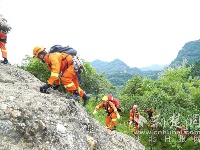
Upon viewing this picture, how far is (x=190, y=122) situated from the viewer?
17.6m

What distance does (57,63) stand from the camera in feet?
24.8

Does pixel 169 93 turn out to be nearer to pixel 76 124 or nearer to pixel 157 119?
pixel 157 119

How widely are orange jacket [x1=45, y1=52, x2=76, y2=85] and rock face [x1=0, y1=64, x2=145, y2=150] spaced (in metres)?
0.69

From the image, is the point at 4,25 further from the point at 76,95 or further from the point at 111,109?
the point at 111,109

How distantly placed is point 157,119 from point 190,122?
202cm

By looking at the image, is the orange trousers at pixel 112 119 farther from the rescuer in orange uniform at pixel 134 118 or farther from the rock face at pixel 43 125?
the rescuer in orange uniform at pixel 134 118

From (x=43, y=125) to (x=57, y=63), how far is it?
2.27 m

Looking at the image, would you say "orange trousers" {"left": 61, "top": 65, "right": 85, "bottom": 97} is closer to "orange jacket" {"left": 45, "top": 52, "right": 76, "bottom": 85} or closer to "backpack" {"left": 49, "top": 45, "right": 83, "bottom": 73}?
"orange jacket" {"left": 45, "top": 52, "right": 76, "bottom": 85}

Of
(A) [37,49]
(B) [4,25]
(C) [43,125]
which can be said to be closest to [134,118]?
(B) [4,25]

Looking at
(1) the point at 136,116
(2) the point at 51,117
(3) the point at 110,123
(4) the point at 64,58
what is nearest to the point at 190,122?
(1) the point at 136,116

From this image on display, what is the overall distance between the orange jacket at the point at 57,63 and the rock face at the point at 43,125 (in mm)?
687

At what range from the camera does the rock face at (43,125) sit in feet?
17.7

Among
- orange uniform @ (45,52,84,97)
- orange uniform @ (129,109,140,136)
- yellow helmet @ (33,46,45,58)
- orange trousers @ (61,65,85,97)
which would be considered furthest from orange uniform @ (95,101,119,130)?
orange uniform @ (129,109,140,136)

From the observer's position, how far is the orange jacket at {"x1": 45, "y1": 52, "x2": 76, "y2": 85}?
7.48m
